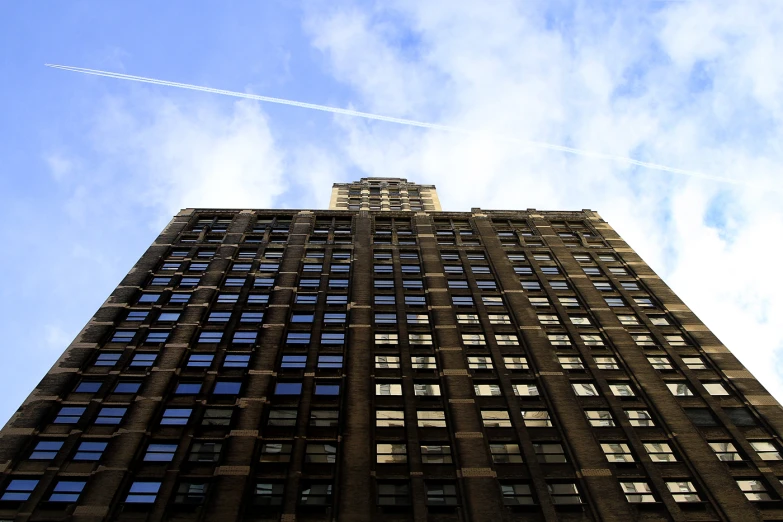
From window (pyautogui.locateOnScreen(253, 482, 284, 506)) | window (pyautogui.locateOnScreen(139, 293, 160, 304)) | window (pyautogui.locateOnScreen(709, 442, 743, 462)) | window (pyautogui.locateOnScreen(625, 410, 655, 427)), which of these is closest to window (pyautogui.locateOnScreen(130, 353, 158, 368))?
window (pyautogui.locateOnScreen(139, 293, 160, 304))

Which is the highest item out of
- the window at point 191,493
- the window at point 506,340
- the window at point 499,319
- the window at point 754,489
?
the window at point 499,319

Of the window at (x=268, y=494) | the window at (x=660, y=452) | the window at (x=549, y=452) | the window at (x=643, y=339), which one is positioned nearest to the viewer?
the window at (x=268, y=494)

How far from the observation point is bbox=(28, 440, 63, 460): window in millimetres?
28656

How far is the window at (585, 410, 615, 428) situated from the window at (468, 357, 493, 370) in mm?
6611

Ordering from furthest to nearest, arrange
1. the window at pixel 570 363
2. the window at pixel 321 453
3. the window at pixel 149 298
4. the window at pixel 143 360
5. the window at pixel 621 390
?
the window at pixel 149 298
the window at pixel 570 363
the window at pixel 143 360
the window at pixel 621 390
the window at pixel 321 453

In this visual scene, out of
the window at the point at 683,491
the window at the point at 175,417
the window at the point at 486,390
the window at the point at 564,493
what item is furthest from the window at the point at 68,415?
the window at the point at 683,491

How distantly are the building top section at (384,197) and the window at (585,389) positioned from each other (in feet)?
129

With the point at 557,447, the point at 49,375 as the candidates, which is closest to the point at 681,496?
the point at 557,447

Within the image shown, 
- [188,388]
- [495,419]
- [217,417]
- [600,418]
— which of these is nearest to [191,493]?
[217,417]

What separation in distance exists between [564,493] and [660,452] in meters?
→ 6.74

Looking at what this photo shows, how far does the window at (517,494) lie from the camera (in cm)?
2731

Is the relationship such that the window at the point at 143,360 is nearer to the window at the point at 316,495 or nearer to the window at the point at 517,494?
the window at the point at 316,495

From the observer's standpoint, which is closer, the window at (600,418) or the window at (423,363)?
the window at (600,418)

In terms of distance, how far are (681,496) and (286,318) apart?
2635 cm
